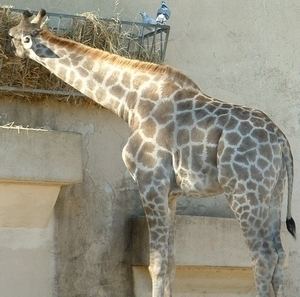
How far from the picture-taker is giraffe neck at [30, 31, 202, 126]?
19.7 ft

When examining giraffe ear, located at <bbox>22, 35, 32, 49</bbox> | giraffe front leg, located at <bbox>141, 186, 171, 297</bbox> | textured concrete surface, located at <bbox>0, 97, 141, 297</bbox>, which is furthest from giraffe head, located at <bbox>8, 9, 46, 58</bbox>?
giraffe front leg, located at <bbox>141, 186, 171, 297</bbox>

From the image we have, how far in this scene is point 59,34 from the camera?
6.66 meters

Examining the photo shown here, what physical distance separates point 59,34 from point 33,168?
49.5 inches

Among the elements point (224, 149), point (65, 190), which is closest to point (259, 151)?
point (224, 149)

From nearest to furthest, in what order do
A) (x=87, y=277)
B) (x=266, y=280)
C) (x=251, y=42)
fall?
(x=266, y=280), (x=87, y=277), (x=251, y=42)

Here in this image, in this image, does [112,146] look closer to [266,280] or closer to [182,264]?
[182,264]

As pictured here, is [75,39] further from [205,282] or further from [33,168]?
[205,282]

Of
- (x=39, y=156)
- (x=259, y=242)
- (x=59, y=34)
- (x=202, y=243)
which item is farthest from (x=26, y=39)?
(x=259, y=242)

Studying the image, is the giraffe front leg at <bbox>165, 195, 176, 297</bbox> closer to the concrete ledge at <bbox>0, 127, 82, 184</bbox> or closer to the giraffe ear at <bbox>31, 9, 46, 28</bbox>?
the concrete ledge at <bbox>0, 127, 82, 184</bbox>

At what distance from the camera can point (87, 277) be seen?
6.61 meters

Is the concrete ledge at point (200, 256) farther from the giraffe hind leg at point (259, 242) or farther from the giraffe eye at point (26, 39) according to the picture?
the giraffe eye at point (26, 39)

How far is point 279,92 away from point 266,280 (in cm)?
255

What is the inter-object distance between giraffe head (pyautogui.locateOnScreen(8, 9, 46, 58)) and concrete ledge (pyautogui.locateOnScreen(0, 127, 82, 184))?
0.64 meters

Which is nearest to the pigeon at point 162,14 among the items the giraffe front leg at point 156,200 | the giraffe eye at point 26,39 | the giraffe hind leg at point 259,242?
the giraffe eye at point 26,39
